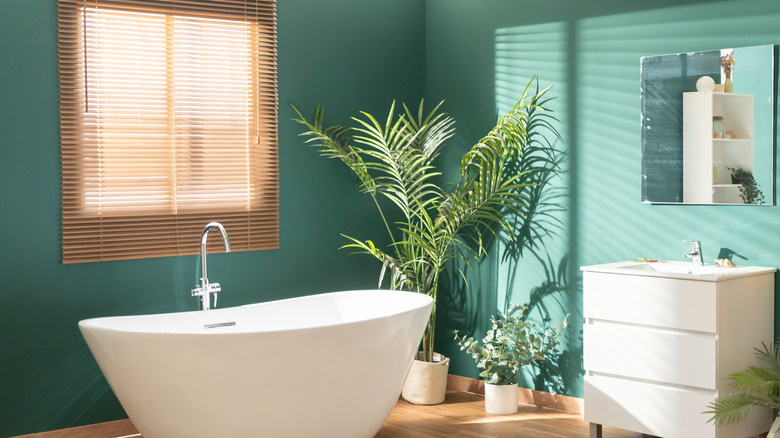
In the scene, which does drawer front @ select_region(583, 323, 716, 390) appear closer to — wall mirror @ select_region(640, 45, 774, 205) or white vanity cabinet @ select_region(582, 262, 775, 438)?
white vanity cabinet @ select_region(582, 262, 775, 438)

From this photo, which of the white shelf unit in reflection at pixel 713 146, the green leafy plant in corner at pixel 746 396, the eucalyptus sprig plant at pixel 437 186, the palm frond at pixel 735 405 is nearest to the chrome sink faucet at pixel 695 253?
the white shelf unit in reflection at pixel 713 146

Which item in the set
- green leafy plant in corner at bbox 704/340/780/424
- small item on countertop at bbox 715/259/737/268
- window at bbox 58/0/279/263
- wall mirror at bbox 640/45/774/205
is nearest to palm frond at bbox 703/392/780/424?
green leafy plant in corner at bbox 704/340/780/424

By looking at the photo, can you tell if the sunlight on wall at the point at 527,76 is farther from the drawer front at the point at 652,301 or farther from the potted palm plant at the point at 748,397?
the potted palm plant at the point at 748,397

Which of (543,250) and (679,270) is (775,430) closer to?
(679,270)

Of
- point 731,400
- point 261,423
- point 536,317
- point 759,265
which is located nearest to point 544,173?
point 536,317

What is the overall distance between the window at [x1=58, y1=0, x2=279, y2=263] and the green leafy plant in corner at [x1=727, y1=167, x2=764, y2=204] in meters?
2.39

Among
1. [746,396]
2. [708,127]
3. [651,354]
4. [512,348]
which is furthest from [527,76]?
[746,396]

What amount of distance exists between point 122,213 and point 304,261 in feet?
3.61

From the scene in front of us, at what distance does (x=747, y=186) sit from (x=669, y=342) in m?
0.82

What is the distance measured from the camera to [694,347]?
342 cm

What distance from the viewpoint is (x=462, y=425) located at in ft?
13.6

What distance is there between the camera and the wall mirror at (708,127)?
3.64 meters

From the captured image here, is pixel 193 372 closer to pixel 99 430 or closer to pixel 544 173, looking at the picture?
pixel 99 430

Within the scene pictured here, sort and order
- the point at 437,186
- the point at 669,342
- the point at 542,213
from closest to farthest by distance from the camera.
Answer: the point at 669,342, the point at 542,213, the point at 437,186
